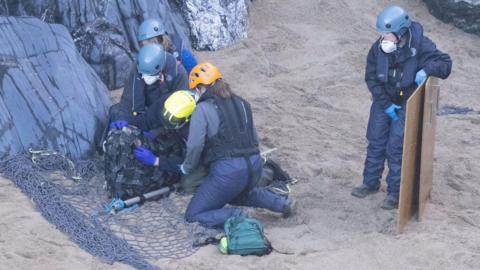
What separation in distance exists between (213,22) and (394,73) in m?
4.90

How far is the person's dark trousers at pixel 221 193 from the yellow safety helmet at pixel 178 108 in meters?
0.50

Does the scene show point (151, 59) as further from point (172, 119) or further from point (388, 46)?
point (388, 46)

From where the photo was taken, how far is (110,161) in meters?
6.45

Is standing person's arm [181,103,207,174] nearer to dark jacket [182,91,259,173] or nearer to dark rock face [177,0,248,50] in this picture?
dark jacket [182,91,259,173]

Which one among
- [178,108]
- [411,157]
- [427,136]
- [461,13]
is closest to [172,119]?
[178,108]

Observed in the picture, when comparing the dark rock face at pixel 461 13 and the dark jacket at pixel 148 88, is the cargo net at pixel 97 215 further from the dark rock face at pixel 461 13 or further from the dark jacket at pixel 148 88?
the dark rock face at pixel 461 13

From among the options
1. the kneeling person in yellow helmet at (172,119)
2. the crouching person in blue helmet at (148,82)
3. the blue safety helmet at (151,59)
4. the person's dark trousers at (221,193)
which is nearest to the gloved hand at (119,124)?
the crouching person in blue helmet at (148,82)

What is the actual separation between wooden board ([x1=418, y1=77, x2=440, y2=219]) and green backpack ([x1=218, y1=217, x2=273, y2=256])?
4.46ft

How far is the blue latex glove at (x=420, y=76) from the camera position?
19.6 feet

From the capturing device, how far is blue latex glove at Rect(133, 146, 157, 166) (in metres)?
6.25

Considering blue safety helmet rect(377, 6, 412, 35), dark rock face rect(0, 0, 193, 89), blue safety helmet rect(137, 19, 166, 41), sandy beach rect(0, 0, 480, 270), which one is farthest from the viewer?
dark rock face rect(0, 0, 193, 89)

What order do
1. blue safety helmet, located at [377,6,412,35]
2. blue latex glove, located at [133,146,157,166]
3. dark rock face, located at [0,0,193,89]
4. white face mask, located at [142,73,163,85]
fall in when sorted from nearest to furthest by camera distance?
blue safety helmet, located at [377,6,412,35] < blue latex glove, located at [133,146,157,166] < white face mask, located at [142,73,163,85] < dark rock face, located at [0,0,193,89]

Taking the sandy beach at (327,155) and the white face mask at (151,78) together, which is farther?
the white face mask at (151,78)

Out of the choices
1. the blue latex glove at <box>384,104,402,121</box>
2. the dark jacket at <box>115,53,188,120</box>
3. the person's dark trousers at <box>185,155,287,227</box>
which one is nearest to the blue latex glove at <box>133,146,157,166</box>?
the person's dark trousers at <box>185,155,287,227</box>
